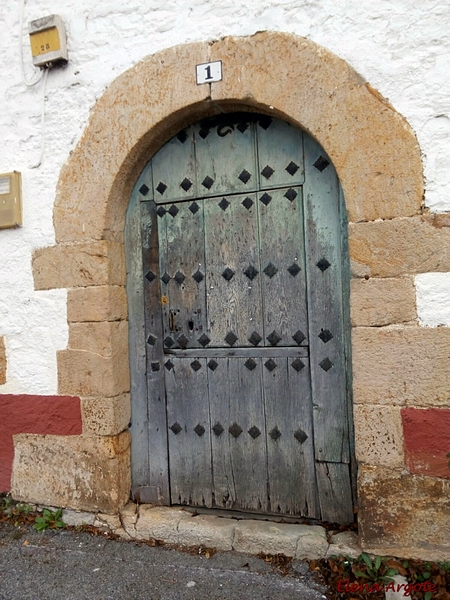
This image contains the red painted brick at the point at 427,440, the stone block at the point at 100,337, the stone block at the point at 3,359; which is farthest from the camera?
the stone block at the point at 3,359

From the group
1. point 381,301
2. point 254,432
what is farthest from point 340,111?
point 254,432

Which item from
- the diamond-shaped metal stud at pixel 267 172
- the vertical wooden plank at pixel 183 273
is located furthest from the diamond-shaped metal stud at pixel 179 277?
the diamond-shaped metal stud at pixel 267 172

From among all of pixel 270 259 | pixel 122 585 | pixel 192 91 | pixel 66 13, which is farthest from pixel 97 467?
pixel 66 13

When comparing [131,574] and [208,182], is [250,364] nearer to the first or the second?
[208,182]

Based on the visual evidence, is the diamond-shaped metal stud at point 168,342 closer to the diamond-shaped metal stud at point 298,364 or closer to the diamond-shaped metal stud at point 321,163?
the diamond-shaped metal stud at point 298,364

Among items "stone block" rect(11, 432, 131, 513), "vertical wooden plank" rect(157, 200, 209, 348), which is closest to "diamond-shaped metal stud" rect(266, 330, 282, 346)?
"vertical wooden plank" rect(157, 200, 209, 348)

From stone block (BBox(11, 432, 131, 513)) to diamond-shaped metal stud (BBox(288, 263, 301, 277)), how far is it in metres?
1.34

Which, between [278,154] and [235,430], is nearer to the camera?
[278,154]

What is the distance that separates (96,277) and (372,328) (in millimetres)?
1518

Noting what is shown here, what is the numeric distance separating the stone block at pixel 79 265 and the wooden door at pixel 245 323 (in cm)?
19

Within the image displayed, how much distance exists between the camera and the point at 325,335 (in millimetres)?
2713

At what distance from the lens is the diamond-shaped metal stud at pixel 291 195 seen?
278 cm

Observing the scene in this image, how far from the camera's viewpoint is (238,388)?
2906 mm

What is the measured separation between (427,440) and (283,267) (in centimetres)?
109
